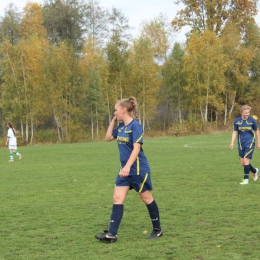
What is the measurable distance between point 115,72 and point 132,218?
33.2 meters

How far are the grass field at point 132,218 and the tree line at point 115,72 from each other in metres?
24.9

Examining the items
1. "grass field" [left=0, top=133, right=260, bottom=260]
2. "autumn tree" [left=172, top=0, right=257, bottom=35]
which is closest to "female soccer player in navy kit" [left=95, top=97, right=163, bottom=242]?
"grass field" [left=0, top=133, right=260, bottom=260]

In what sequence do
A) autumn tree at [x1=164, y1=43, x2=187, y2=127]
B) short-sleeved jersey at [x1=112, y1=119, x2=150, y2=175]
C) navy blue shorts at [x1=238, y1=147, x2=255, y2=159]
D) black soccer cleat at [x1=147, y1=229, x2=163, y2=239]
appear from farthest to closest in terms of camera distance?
autumn tree at [x1=164, y1=43, x2=187, y2=127]
navy blue shorts at [x1=238, y1=147, x2=255, y2=159]
black soccer cleat at [x1=147, y1=229, x2=163, y2=239]
short-sleeved jersey at [x1=112, y1=119, x2=150, y2=175]

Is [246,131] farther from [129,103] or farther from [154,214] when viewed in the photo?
[129,103]

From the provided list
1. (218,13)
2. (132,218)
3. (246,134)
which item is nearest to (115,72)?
(218,13)

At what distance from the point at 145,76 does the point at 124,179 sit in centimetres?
3325

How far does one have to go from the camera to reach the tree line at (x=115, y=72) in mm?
36688

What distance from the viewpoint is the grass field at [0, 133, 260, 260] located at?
520 centimetres

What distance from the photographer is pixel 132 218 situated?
7062 millimetres

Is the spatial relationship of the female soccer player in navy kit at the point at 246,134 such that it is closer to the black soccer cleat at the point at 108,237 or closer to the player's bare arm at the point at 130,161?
the player's bare arm at the point at 130,161

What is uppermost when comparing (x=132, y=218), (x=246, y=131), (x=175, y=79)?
(x=175, y=79)

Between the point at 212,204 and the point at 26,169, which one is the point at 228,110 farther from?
the point at 212,204

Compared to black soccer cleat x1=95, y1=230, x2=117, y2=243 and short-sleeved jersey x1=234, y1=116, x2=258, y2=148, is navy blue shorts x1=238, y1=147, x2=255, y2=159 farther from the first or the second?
black soccer cleat x1=95, y1=230, x2=117, y2=243

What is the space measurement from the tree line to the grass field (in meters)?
24.9
